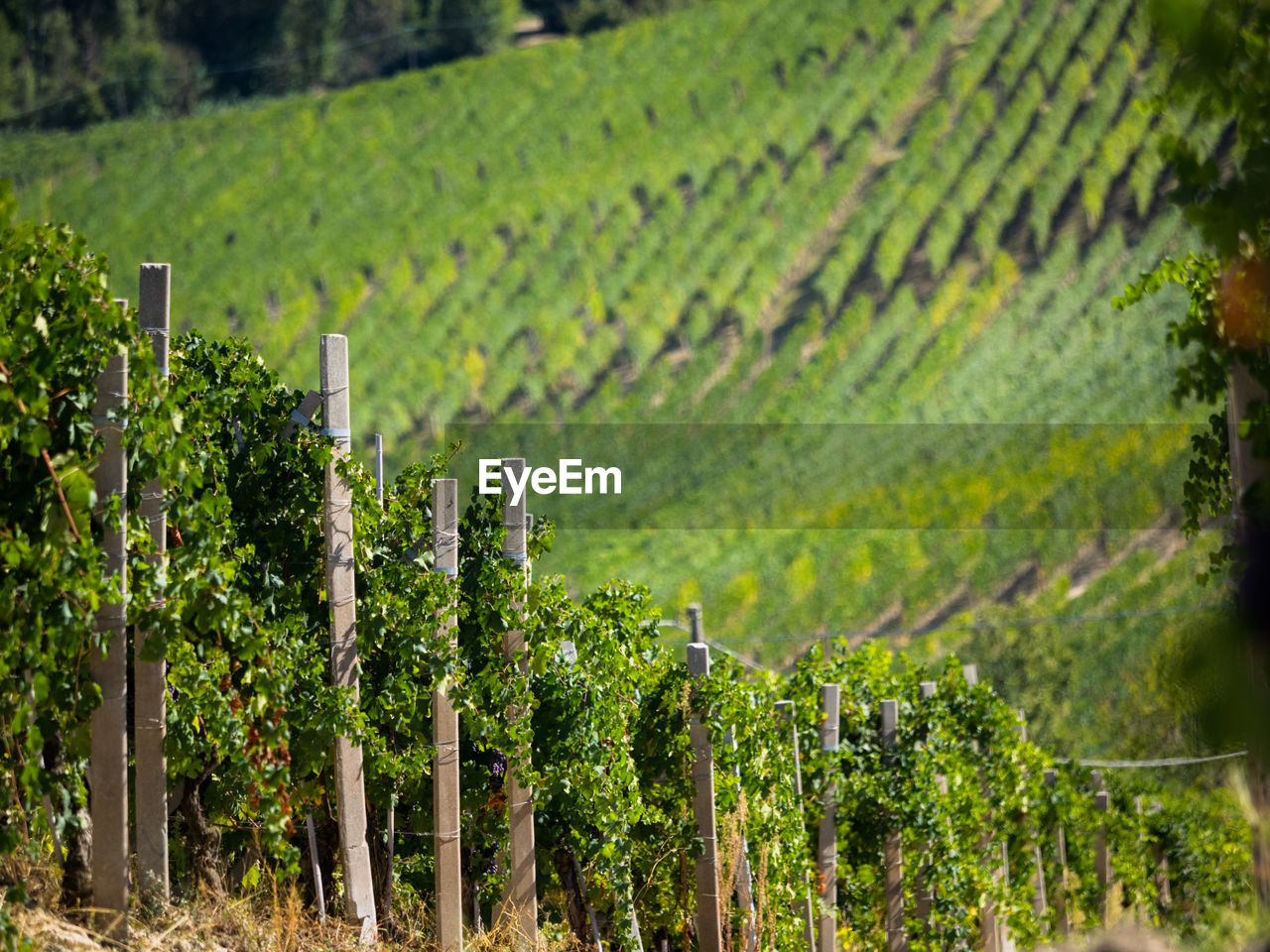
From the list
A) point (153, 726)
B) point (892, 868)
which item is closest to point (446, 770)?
point (153, 726)

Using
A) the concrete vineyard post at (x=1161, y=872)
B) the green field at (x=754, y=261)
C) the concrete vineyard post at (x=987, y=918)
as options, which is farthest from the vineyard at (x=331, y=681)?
the green field at (x=754, y=261)

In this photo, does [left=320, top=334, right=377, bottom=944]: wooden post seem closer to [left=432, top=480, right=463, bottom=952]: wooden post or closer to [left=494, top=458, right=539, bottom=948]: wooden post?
[left=432, top=480, right=463, bottom=952]: wooden post

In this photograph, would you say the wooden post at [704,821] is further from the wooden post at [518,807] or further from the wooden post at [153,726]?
the wooden post at [153,726]

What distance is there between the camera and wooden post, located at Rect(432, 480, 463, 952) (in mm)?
3426

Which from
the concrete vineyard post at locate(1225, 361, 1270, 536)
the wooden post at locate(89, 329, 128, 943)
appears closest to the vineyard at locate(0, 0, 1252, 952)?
the wooden post at locate(89, 329, 128, 943)

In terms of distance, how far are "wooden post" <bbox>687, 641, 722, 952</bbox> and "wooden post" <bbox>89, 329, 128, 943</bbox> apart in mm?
2206

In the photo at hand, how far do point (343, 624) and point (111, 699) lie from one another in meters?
0.74

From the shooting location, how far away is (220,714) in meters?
2.83

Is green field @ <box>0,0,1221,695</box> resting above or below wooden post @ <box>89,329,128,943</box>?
above

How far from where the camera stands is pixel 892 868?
275 inches

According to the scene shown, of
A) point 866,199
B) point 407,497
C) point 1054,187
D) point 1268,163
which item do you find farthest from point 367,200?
point 1268,163

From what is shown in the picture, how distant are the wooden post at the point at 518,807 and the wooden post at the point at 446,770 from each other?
0.22 metres

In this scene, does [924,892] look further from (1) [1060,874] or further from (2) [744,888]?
(2) [744,888]

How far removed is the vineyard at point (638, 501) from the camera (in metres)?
2.74
